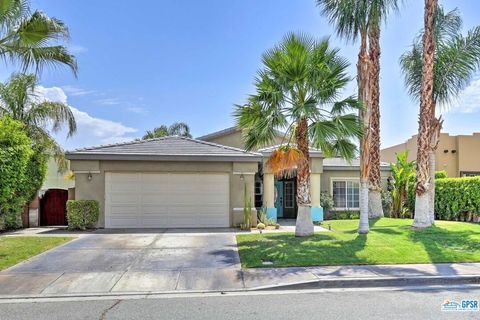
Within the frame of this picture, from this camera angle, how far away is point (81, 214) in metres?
15.6

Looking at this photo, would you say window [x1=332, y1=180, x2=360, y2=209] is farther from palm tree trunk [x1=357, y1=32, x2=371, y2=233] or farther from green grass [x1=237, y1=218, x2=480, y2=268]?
palm tree trunk [x1=357, y1=32, x2=371, y2=233]

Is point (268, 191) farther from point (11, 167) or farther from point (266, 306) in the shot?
point (266, 306)

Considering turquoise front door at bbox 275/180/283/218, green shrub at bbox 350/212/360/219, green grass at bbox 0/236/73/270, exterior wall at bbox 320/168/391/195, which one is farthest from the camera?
turquoise front door at bbox 275/180/283/218

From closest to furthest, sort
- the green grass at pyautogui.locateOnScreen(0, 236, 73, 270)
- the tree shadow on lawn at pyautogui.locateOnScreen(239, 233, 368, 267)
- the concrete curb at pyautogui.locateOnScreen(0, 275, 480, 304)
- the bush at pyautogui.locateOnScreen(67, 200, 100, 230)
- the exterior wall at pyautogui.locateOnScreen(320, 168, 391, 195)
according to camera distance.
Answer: the concrete curb at pyautogui.locateOnScreen(0, 275, 480, 304) → the tree shadow on lawn at pyautogui.locateOnScreen(239, 233, 368, 267) → the green grass at pyautogui.locateOnScreen(0, 236, 73, 270) → the bush at pyautogui.locateOnScreen(67, 200, 100, 230) → the exterior wall at pyautogui.locateOnScreen(320, 168, 391, 195)

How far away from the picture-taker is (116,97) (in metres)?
22.1

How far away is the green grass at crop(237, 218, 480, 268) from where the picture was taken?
949cm

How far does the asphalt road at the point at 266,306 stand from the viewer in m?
6.01

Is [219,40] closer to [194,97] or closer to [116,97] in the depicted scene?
[194,97]

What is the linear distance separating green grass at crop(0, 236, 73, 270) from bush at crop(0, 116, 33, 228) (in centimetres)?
175

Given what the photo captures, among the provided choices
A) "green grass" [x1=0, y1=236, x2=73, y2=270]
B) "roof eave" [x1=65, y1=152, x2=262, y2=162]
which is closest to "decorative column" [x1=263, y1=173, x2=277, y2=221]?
"roof eave" [x1=65, y1=152, x2=262, y2=162]

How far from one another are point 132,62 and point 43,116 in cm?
468

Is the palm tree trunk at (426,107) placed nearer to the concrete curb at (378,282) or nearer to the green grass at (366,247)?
the green grass at (366,247)

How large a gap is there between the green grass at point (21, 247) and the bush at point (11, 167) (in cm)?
175

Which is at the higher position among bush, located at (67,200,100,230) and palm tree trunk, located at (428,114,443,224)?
palm tree trunk, located at (428,114,443,224)
